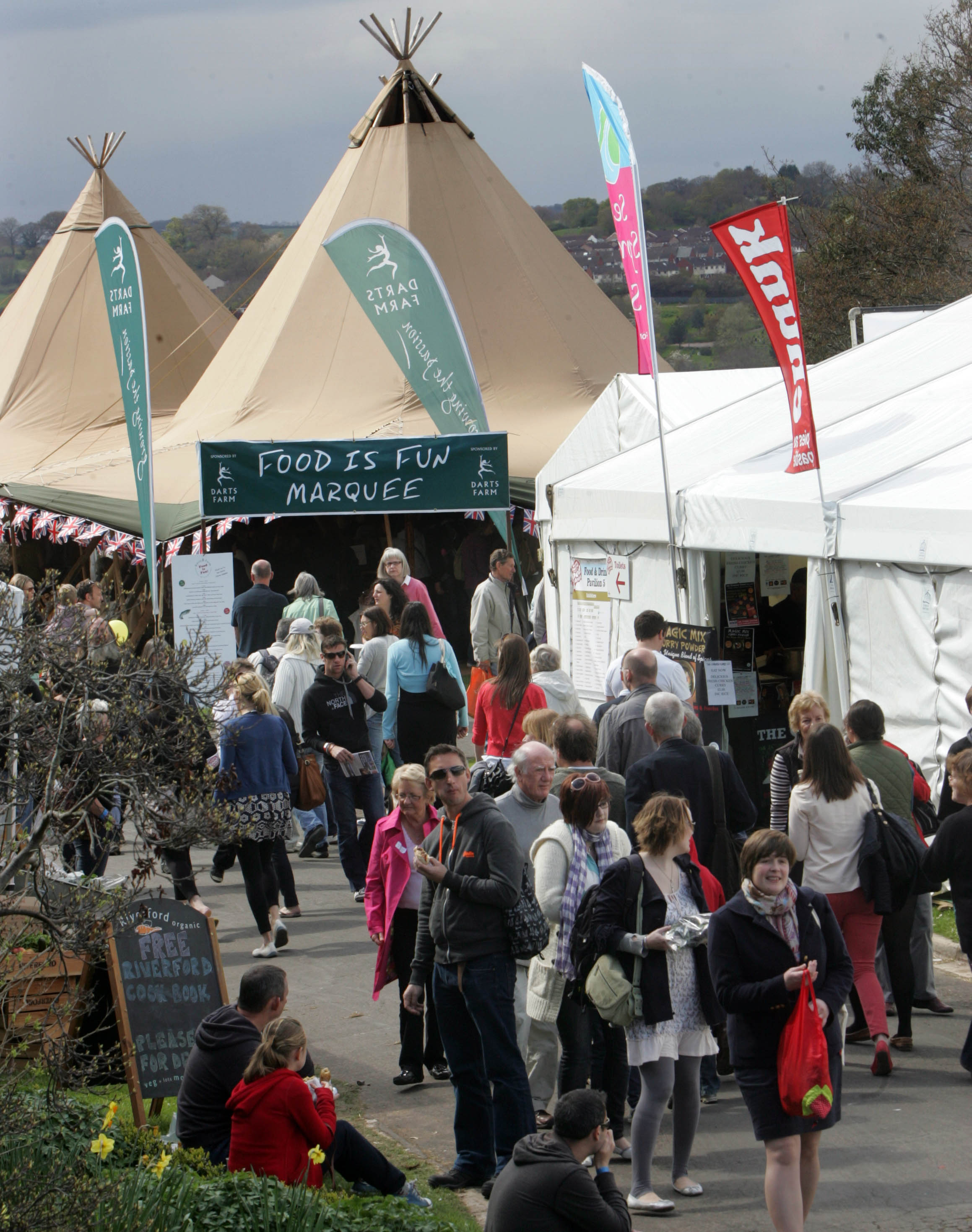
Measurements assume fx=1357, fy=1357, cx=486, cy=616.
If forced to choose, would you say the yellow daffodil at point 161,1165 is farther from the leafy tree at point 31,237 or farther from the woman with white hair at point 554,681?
the leafy tree at point 31,237

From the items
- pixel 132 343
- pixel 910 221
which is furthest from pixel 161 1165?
→ pixel 910 221

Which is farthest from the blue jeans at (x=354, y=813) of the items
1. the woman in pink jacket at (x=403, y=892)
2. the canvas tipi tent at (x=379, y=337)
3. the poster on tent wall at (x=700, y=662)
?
the canvas tipi tent at (x=379, y=337)

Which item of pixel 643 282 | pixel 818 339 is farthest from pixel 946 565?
Result: pixel 818 339

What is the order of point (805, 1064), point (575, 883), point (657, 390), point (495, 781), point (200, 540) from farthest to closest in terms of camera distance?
point (200, 540) → point (657, 390) → point (495, 781) → point (575, 883) → point (805, 1064)

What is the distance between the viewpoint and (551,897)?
5219 mm

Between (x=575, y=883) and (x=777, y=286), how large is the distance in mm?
5649

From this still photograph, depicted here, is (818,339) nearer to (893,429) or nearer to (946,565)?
(893,429)

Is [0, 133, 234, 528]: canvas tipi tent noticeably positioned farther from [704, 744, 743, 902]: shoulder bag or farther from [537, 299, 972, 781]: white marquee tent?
[704, 744, 743, 902]: shoulder bag

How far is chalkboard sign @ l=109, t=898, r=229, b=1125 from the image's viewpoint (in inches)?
225

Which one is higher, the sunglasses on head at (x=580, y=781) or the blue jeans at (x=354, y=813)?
the sunglasses on head at (x=580, y=781)

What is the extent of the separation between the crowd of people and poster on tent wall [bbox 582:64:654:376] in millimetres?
4235

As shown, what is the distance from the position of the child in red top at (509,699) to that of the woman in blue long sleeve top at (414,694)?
106 cm

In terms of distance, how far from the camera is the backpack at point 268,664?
10969 mm

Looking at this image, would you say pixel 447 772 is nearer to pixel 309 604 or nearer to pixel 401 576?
pixel 401 576
